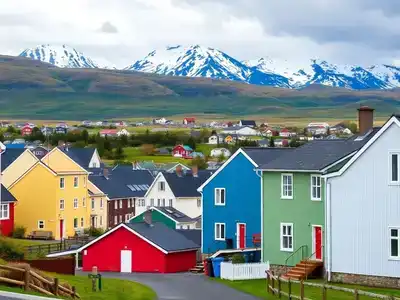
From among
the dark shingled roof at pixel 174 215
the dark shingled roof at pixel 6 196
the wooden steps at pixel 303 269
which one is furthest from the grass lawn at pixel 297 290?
the dark shingled roof at pixel 6 196

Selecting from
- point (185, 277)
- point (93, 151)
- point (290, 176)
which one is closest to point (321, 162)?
point (290, 176)

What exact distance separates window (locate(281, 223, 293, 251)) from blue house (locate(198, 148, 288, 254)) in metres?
7.81

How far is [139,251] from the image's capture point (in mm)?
58531

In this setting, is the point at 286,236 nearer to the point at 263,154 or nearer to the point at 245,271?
the point at 245,271

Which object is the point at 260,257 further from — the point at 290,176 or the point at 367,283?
the point at 367,283

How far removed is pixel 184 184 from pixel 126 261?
3833 cm

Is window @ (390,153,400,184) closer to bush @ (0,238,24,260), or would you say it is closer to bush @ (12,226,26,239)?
bush @ (0,238,24,260)

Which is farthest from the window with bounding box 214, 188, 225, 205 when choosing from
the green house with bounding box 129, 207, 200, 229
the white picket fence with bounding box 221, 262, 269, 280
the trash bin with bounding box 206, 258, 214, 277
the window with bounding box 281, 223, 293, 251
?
the green house with bounding box 129, 207, 200, 229

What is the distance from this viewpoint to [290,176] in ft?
164

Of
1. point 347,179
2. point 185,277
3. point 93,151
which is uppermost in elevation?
point 93,151

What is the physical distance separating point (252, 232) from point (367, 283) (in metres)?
16.3

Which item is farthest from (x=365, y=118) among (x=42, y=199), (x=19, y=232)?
(x=42, y=199)

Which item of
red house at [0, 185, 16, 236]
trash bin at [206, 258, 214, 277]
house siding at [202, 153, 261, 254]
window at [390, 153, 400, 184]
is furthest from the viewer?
red house at [0, 185, 16, 236]

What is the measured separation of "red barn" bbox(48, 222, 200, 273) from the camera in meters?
57.9
